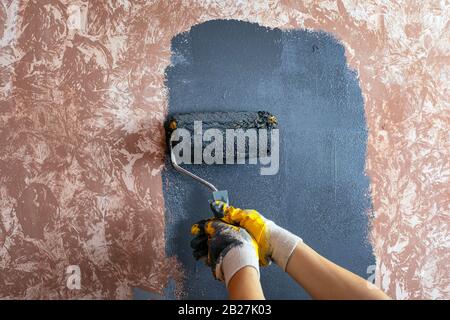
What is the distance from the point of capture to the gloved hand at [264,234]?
1.19 metres

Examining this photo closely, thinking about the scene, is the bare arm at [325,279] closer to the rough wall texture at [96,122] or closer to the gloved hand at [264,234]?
the gloved hand at [264,234]

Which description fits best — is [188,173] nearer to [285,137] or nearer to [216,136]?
[216,136]

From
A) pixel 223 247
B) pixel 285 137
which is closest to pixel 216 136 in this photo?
pixel 285 137

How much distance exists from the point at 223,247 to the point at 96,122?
1.89 feet

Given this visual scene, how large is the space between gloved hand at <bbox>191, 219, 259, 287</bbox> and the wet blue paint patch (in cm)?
12

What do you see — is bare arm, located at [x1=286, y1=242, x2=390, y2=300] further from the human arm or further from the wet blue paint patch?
the wet blue paint patch

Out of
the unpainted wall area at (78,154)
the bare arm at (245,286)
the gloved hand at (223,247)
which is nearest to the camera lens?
the bare arm at (245,286)

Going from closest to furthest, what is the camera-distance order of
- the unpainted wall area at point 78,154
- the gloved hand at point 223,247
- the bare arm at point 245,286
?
the bare arm at point 245,286 < the gloved hand at point 223,247 < the unpainted wall area at point 78,154

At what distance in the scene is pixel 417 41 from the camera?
1.51 metres

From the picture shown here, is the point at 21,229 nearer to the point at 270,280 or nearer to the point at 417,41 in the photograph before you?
the point at 270,280

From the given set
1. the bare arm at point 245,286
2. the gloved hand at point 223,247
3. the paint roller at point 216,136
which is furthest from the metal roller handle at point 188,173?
the bare arm at point 245,286

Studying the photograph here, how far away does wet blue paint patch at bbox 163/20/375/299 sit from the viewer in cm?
139

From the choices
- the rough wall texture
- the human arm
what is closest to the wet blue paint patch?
the rough wall texture

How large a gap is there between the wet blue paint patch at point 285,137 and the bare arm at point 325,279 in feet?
0.99
